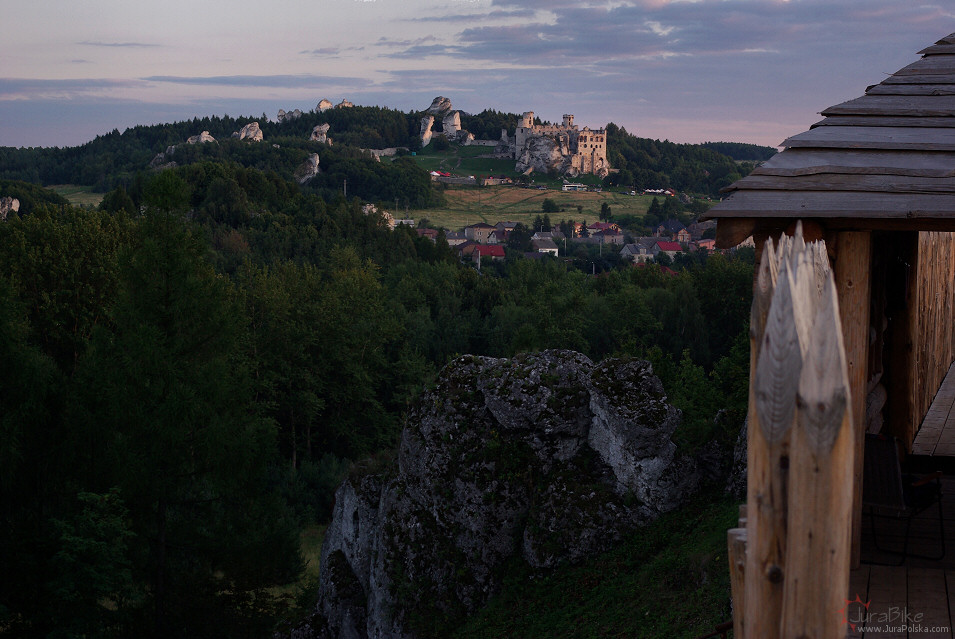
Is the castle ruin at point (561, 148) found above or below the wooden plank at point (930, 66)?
above

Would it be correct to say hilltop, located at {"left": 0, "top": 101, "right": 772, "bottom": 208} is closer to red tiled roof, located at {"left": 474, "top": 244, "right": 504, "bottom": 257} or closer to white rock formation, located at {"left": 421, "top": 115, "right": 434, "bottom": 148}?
white rock formation, located at {"left": 421, "top": 115, "right": 434, "bottom": 148}

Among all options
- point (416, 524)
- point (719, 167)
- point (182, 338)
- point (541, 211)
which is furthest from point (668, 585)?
point (719, 167)

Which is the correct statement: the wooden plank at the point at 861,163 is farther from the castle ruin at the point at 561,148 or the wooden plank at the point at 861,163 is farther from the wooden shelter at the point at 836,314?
the castle ruin at the point at 561,148

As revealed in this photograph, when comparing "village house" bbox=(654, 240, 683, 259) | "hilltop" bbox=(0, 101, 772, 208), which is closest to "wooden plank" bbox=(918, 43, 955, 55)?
"village house" bbox=(654, 240, 683, 259)

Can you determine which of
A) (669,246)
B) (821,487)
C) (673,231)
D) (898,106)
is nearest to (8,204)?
(898,106)

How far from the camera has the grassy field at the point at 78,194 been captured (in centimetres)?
9244

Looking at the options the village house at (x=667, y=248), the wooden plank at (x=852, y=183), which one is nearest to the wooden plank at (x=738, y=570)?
the wooden plank at (x=852, y=183)

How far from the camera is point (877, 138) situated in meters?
4.57

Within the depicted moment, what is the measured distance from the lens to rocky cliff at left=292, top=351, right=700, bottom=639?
40.6 feet

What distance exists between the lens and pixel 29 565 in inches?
564

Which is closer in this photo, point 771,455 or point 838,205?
point 771,455

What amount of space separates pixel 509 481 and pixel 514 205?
375 ft

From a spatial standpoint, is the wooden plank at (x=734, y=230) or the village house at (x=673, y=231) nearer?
the wooden plank at (x=734, y=230)

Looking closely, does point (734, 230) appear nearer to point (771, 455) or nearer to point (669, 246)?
point (771, 455)
